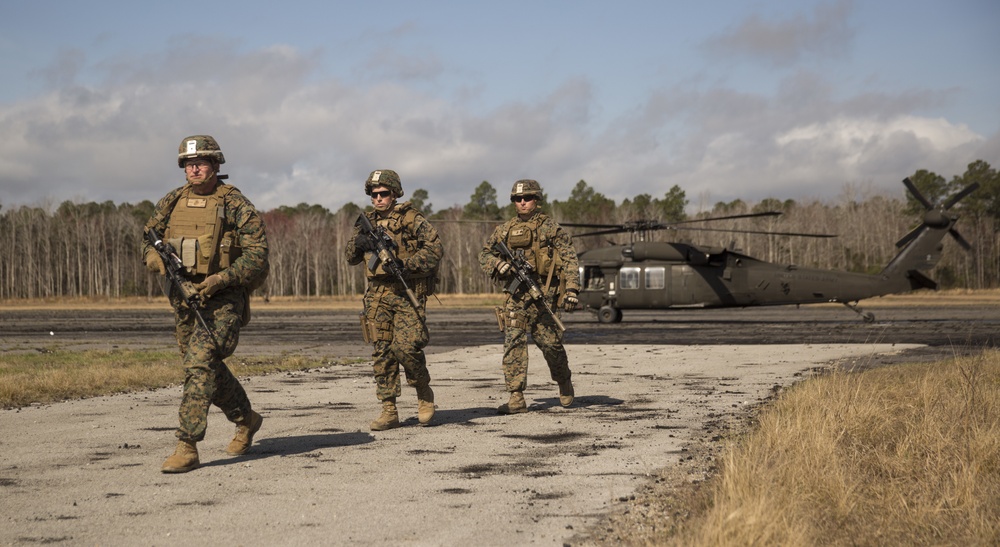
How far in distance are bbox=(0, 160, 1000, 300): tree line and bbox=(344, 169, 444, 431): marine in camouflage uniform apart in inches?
2924

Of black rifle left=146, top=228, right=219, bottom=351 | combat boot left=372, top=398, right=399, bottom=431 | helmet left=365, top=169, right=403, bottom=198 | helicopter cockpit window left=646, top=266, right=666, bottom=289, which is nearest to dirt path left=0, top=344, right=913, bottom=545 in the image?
combat boot left=372, top=398, right=399, bottom=431

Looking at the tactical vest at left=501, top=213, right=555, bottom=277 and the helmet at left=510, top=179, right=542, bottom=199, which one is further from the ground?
the helmet at left=510, top=179, right=542, bottom=199

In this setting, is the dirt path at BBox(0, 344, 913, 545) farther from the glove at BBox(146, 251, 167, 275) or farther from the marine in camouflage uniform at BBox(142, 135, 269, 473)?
the glove at BBox(146, 251, 167, 275)

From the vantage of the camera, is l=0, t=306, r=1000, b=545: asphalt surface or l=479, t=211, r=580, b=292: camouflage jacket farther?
Result: l=479, t=211, r=580, b=292: camouflage jacket

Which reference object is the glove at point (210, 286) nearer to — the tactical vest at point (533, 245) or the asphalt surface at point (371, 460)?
the asphalt surface at point (371, 460)

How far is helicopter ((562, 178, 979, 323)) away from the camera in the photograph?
27766 mm

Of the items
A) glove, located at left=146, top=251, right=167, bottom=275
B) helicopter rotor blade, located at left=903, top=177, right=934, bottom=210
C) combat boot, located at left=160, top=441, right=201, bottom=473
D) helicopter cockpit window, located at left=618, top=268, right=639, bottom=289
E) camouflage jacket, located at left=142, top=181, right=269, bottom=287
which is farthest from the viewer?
helicopter cockpit window, located at left=618, top=268, right=639, bottom=289

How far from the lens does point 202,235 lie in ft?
23.7

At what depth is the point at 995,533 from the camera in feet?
15.7

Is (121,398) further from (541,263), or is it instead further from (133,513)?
(133,513)

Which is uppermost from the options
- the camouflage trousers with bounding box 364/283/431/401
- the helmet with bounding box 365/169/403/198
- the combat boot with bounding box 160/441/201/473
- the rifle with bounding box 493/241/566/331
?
the helmet with bounding box 365/169/403/198

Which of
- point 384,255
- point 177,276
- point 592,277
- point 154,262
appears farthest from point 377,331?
point 592,277

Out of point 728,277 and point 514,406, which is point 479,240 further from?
point 514,406

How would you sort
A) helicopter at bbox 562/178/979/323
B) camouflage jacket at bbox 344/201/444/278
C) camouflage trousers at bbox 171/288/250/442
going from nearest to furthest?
camouflage trousers at bbox 171/288/250/442
camouflage jacket at bbox 344/201/444/278
helicopter at bbox 562/178/979/323
